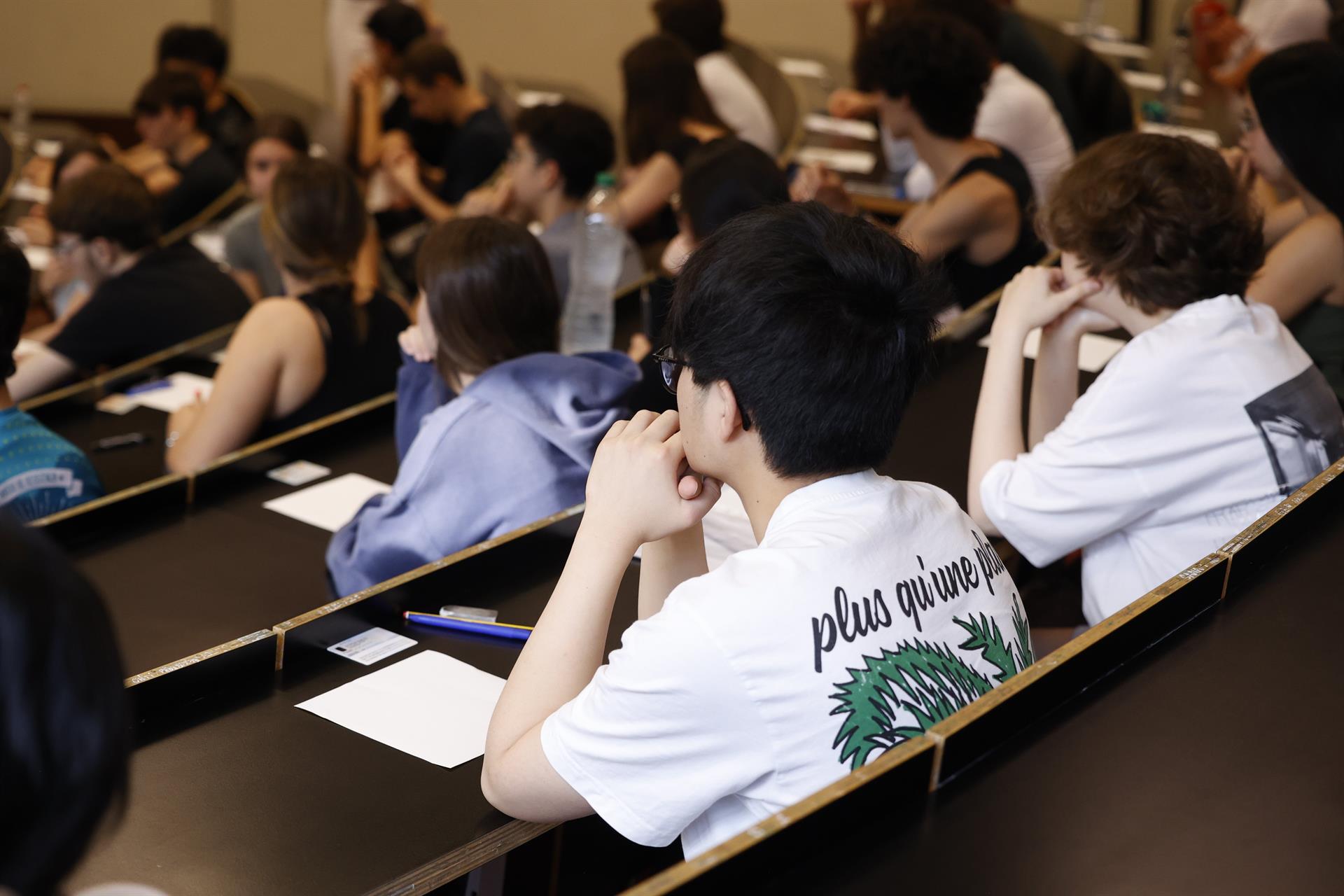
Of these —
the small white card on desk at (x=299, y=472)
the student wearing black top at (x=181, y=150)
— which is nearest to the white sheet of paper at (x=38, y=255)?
the student wearing black top at (x=181, y=150)

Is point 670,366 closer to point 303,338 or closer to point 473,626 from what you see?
point 473,626

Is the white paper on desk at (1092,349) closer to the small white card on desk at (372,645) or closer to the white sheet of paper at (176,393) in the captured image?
the small white card on desk at (372,645)

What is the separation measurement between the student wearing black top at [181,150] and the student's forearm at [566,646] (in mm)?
3821

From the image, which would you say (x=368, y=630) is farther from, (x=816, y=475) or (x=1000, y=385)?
(x=1000, y=385)

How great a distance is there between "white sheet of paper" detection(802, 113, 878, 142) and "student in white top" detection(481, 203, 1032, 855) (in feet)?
14.2

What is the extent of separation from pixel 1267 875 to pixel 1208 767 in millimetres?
153

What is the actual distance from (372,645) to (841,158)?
383cm

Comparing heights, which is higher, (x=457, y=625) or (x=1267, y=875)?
(x=1267, y=875)

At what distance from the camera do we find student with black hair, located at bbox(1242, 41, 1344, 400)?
2.30 m

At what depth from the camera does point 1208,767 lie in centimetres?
120

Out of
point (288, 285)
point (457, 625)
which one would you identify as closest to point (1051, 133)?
point (288, 285)

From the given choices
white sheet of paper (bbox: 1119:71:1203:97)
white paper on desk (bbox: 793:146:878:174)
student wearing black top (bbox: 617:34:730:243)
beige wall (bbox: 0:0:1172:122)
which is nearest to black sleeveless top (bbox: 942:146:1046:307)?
student wearing black top (bbox: 617:34:730:243)

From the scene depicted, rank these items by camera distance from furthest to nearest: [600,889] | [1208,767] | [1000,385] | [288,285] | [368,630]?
[288,285] < [1000,385] < [368,630] < [600,889] < [1208,767]

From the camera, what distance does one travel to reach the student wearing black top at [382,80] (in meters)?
5.46
